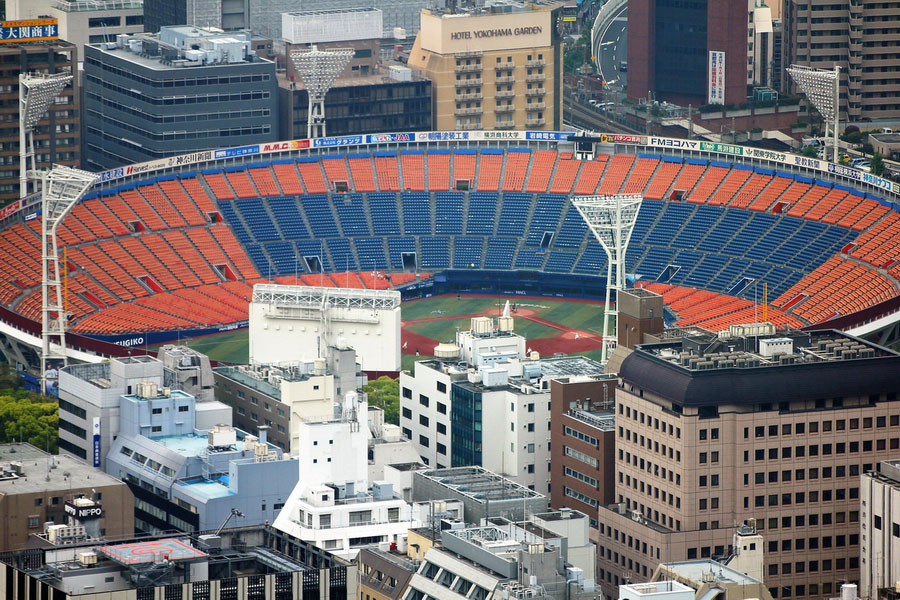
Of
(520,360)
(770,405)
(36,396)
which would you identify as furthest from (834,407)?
(36,396)

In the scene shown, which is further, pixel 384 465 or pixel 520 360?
pixel 520 360

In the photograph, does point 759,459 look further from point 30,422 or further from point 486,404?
point 30,422

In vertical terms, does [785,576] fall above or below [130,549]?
below

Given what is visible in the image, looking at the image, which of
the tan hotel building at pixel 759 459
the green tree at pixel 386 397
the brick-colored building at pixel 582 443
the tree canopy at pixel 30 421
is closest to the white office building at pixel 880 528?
the tan hotel building at pixel 759 459

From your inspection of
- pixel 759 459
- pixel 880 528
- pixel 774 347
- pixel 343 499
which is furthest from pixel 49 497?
pixel 880 528

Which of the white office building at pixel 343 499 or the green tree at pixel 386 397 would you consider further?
the green tree at pixel 386 397

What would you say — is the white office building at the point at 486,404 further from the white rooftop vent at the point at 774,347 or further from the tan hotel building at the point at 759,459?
the white rooftop vent at the point at 774,347

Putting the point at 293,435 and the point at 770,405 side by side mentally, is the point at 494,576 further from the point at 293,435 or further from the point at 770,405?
the point at 293,435
